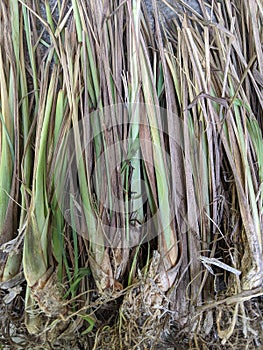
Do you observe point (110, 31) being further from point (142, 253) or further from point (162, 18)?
point (142, 253)

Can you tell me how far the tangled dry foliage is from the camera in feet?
2.31

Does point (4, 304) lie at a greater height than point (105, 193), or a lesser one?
lesser

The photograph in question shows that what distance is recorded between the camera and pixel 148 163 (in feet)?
2.38

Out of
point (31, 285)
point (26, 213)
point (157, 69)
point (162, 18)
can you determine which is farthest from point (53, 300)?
point (162, 18)

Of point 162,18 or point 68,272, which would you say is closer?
point 68,272

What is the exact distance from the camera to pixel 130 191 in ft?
2.39

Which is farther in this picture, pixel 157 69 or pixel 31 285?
pixel 157 69

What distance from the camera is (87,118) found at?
724 mm

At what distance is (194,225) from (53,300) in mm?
295

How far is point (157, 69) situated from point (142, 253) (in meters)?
0.38

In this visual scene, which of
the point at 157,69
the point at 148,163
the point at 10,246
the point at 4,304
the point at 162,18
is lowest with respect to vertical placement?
the point at 4,304

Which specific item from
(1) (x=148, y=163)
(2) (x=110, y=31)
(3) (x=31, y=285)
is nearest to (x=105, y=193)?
(1) (x=148, y=163)

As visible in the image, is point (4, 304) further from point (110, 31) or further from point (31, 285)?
point (110, 31)

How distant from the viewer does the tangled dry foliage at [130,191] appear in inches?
27.7
